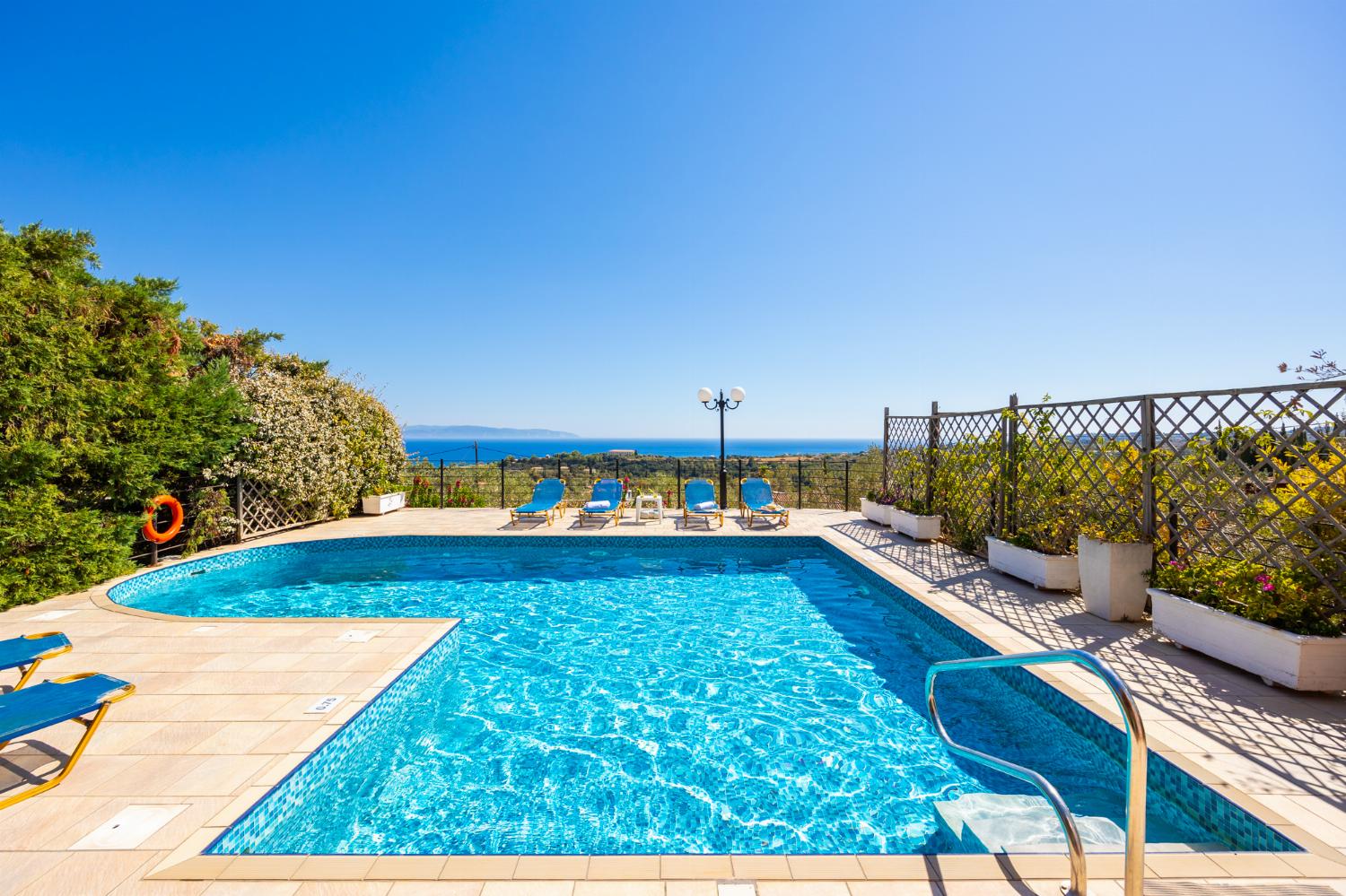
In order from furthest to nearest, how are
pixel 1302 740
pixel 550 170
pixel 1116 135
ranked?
pixel 550 170 → pixel 1116 135 → pixel 1302 740

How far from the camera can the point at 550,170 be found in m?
11.6

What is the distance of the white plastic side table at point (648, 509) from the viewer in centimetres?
1035

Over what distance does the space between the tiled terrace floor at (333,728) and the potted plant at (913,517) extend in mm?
3053

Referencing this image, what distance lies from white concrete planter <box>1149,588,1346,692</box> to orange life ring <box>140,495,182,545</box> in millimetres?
10372

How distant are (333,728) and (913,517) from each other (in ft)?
26.5

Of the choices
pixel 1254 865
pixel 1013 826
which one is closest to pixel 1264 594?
pixel 1254 865

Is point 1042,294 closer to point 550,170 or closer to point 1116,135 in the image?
point 1116,135

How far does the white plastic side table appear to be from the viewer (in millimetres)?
10352

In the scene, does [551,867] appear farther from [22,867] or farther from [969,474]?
[969,474]

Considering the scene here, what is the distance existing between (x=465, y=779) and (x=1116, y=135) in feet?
33.6

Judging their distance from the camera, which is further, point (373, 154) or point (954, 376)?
point (954, 376)

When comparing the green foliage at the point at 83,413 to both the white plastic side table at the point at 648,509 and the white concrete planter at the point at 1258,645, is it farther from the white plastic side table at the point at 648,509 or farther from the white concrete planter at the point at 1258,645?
the white concrete planter at the point at 1258,645

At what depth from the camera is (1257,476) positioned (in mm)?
3994

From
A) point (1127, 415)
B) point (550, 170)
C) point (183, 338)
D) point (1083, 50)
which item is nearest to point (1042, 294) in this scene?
point (1083, 50)
